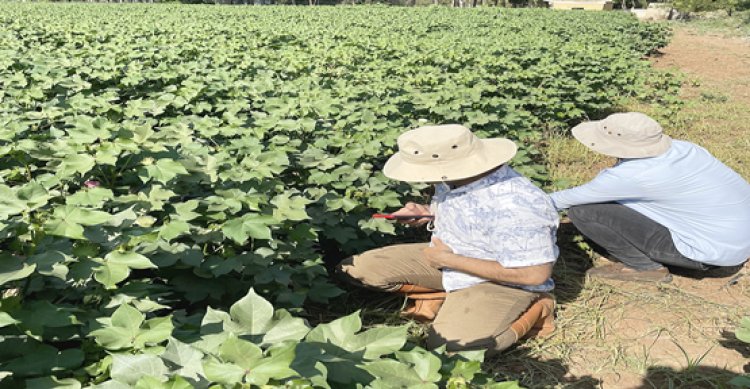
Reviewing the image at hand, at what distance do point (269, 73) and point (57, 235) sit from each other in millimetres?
4675

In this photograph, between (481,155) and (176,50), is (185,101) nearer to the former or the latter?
(481,155)

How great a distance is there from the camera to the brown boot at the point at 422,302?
10.6 feet

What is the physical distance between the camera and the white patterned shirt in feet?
8.80

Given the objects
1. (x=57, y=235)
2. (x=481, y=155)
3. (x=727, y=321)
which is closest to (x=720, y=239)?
(x=727, y=321)

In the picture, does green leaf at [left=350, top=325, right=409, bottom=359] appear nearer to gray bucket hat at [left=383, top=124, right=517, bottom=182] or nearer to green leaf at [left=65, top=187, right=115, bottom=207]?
green leaf at [left=65, top=187, right=115, bottom=207]

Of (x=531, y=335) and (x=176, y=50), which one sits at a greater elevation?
(x=176, y=50)

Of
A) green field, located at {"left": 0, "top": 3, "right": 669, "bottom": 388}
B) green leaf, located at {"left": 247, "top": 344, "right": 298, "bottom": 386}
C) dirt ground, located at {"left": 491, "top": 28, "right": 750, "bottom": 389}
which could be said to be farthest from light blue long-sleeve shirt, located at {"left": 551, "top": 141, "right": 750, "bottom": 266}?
green leaf, located at {"left": 247, "top": 344, "right": 298, "bottom": 386}

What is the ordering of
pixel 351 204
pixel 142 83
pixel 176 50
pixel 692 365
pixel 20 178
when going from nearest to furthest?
1. pixel 20 178
2. pixel 692 365
3. pixel 351 204
4. pixel 142 83
5. pixel 176 50

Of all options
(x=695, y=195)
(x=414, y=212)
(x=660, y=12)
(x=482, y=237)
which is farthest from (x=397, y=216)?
(x=660, y=12)

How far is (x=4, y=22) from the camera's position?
537 inches

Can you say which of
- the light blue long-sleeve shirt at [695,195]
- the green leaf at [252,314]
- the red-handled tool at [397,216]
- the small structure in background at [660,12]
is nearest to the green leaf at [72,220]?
the green leaf at [252,314]

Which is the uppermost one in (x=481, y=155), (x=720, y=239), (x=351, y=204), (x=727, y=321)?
(x=481, y=155)

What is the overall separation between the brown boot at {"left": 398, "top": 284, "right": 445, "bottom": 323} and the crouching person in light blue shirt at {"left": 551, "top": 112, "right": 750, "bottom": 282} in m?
1.08

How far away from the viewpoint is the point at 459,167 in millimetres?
2662
